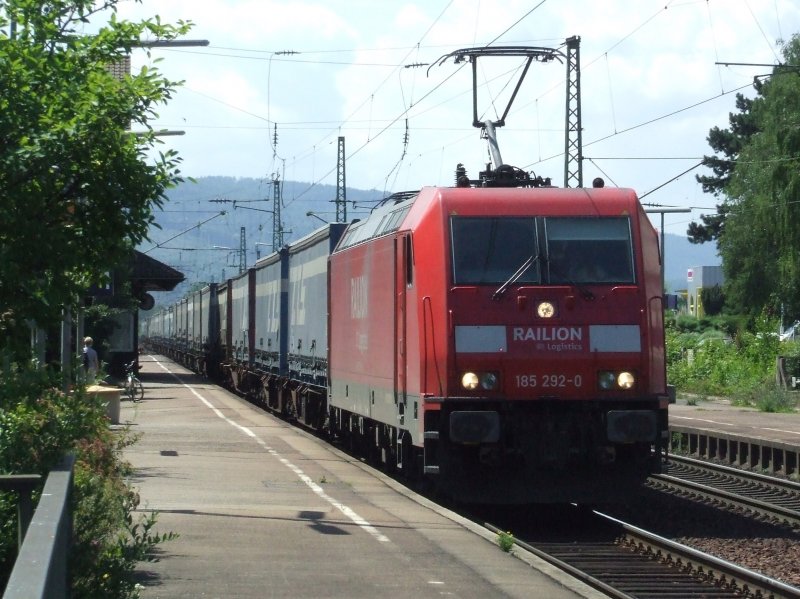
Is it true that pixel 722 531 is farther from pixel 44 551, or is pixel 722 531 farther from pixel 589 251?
pixel 44 551

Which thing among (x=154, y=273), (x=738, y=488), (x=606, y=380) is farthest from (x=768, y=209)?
(x=606, y=380)

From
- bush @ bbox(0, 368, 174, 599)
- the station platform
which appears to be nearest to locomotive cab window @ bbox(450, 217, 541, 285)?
bush @ bbox(0, 368, 174, 599)

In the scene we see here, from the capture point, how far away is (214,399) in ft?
117

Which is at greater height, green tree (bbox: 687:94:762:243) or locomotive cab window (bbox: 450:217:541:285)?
green tree (bbox: 687:94:762:243)

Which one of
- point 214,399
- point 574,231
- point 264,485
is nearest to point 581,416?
point 574,231

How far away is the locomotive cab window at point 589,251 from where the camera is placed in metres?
13.0

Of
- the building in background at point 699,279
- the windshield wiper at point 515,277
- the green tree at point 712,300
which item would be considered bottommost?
the windshield wiper at point 515,277

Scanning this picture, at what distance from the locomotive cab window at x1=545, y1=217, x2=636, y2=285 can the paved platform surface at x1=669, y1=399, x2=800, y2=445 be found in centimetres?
982

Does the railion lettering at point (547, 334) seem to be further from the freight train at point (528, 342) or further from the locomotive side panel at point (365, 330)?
the locomotive side panel at point (365, 330)

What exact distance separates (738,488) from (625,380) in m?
5.23

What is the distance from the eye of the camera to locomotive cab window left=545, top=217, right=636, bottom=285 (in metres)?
13.0

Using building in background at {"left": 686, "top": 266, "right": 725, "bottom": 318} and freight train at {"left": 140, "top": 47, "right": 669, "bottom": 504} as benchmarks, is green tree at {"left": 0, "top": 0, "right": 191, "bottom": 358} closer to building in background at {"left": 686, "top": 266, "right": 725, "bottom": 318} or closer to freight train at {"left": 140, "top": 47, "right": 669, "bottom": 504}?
freight train at {"left": 140, "top": 47, "right": 669, "bottom": 504}

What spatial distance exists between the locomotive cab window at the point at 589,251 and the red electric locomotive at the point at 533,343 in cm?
1

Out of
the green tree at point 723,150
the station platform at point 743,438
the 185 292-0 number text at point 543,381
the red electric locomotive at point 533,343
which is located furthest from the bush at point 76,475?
the green tree at point 723,150
